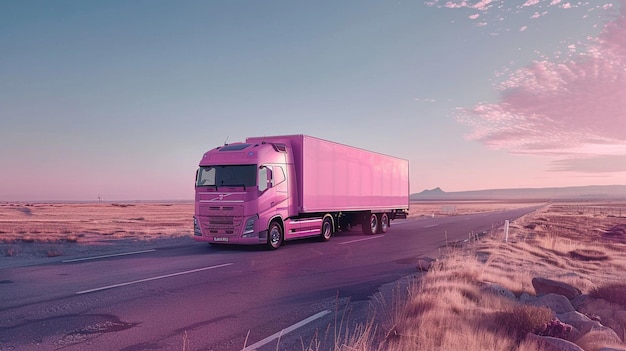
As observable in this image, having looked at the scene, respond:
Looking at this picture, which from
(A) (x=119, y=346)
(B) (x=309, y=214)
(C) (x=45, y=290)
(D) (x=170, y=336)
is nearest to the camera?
(A) (x=119, y=346)

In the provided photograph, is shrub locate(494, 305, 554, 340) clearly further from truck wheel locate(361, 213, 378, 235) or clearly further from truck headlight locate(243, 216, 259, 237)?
truck wheel locate(361, 213, 378, 235)

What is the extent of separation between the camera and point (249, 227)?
14844 mm

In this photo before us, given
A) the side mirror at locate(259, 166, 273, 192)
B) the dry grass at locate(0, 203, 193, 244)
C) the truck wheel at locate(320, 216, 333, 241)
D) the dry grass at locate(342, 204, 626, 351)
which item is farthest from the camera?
the dry grass at locate(0, 203, 193, 244)

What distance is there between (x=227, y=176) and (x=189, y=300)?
7765mm

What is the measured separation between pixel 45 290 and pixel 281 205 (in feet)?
27.5

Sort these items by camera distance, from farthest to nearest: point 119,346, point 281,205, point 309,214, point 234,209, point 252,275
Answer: point 309,214
point 281,205
point 234,209
point 252,275
point 119,346

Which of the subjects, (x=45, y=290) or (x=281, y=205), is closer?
(x=45, y=290)

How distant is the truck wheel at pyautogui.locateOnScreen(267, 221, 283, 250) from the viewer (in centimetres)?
1552

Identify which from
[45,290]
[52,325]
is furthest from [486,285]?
[45,290]

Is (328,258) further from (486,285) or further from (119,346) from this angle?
(119,346)

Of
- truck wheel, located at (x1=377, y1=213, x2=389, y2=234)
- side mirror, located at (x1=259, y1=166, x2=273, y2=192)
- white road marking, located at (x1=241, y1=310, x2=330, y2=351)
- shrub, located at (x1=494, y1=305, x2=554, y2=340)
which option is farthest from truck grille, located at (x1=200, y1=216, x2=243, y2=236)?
truck wheel, located at (x1=377, y1=213, x2=389, y2=234)

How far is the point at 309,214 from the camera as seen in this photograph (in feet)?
59.4

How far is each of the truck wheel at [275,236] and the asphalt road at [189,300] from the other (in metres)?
1.41

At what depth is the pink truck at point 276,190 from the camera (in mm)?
14945
